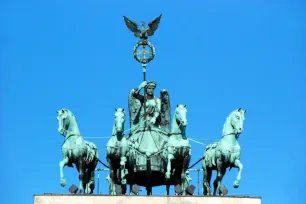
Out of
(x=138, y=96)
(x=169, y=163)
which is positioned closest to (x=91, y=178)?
(x=169, y=163)

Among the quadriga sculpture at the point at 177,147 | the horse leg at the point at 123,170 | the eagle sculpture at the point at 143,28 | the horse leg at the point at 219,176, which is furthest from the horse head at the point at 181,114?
the eagle sculpture at the point at 143,28

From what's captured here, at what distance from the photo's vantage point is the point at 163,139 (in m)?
45.9

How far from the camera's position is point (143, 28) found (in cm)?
4756

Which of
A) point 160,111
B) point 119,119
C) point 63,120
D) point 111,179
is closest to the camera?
point 119,119

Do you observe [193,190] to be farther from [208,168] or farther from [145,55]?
[145,55]

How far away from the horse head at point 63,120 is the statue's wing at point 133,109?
124 inches

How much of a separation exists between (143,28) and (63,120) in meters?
4.89

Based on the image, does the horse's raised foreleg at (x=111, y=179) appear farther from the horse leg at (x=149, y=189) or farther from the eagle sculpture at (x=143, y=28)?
the eagle sculpture at (x=143, y=28)

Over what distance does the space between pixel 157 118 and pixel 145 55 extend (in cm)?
207

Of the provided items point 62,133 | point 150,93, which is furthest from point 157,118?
point 62,133

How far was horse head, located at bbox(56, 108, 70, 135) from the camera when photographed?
44156 mm

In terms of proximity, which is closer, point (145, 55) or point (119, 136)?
point (119, 136)

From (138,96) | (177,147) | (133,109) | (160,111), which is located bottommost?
(177,147)

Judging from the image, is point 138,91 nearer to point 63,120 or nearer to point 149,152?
point 149,152
